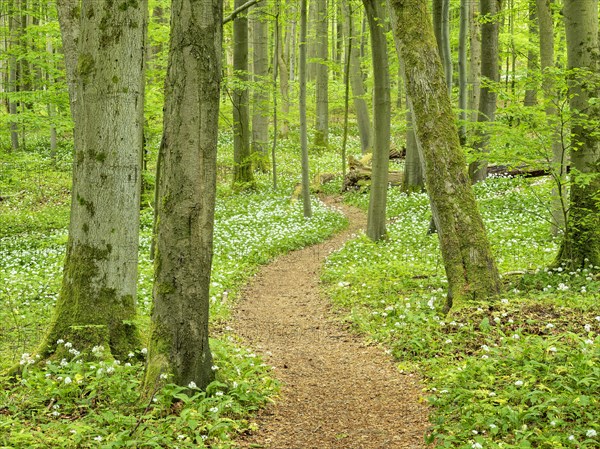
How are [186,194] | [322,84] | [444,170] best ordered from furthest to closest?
[322,84] → [444,170] → [186,194]

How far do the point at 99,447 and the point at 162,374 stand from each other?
0.89 metres

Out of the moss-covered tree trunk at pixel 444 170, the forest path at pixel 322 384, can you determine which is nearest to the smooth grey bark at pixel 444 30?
the moss-covered tree trunk at pixel 444 170

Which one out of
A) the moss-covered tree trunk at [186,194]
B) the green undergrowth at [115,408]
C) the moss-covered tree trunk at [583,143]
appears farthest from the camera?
the moss-covered tree trunk at [583,143]

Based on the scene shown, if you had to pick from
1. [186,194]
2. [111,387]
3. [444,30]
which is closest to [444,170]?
[186,194]

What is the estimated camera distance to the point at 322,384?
5980 mm

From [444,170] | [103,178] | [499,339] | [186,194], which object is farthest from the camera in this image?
[444,170]

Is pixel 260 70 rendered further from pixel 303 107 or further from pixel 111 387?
pixel 111 387

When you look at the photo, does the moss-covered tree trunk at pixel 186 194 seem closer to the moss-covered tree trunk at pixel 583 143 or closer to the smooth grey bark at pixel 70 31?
the smooth grey bark at pixel 70 31

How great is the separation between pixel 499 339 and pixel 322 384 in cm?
194

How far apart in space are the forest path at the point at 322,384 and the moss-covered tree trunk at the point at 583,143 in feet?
11.4

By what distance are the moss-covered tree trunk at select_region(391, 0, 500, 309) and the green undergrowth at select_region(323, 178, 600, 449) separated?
0.38 meters

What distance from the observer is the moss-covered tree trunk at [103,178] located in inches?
210

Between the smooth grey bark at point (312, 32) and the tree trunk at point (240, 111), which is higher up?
the smooth grey bark at point (312, 32)

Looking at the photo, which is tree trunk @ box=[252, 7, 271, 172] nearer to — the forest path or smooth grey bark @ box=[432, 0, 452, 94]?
smooth grey bark @ box=[432, 0, 452, 94]
